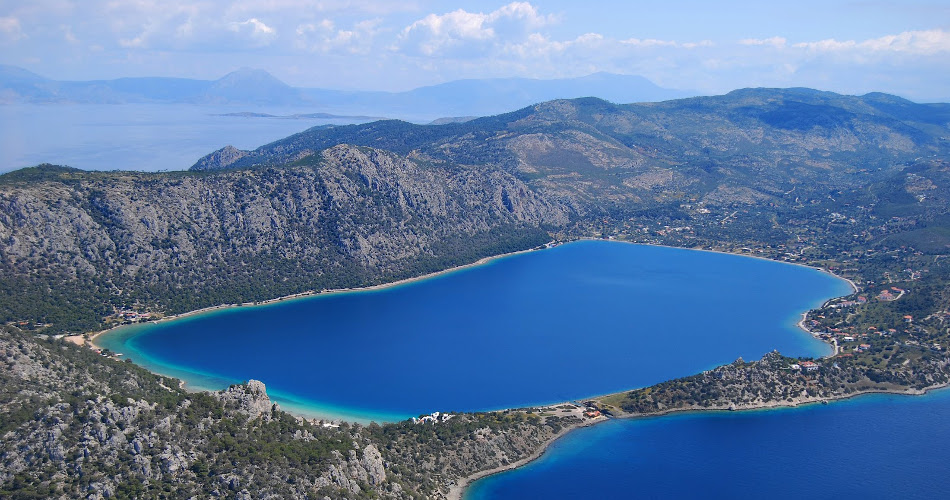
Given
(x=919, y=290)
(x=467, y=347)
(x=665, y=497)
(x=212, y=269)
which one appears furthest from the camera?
(x=212, y=269)

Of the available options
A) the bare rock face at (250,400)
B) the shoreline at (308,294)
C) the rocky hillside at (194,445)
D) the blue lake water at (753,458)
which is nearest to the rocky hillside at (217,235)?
the shoreline at (308,294)

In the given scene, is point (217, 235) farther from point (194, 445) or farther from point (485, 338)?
point (194, 445)

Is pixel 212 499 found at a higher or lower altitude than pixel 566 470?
higher

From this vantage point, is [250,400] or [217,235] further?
[217,235]

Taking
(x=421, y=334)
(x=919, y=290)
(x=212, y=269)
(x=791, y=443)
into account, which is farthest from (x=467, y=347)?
(x=919, y=290)

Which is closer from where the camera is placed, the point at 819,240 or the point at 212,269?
the point at 212,269

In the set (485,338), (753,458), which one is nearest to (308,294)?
(485,338)

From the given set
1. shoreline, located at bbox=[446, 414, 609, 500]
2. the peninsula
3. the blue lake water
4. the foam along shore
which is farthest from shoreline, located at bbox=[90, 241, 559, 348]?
the blue lake water

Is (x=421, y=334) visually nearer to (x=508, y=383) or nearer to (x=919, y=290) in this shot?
(x=508, y=383)
